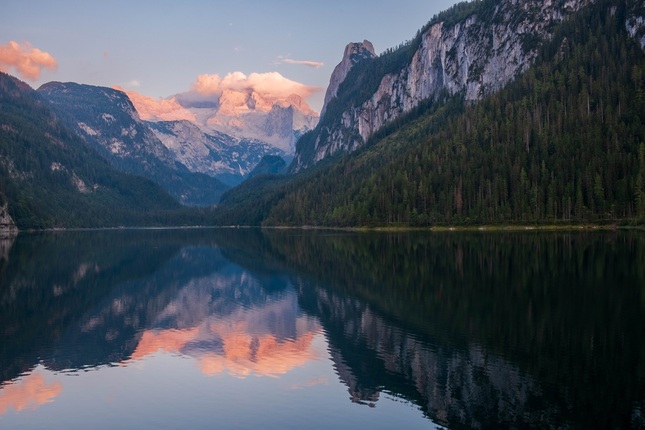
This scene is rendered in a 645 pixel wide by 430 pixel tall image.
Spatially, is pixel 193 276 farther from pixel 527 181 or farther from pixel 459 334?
pixel 527 181

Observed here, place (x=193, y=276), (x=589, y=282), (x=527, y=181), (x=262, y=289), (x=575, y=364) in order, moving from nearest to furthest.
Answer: (x=575, y=364) < (x=589, y=282) < (x=262, y=289) < (x=193, y=276) < (x=527, y=181)

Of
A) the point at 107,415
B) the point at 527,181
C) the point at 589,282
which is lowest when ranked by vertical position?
the point at 107,415

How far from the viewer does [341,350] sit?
43062mm

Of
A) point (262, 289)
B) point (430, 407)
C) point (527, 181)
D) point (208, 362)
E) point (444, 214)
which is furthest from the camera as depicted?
point (444, 214)

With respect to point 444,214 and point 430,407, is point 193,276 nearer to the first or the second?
point 430,407

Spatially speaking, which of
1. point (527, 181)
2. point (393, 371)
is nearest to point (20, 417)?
point (393, 371)

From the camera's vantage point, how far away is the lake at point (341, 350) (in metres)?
29.8

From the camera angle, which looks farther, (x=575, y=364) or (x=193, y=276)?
(x=193, y=276)

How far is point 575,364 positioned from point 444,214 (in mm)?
167546

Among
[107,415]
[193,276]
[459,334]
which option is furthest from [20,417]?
[193,276]

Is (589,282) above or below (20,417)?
above

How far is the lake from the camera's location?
2983cm

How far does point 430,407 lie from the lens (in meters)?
30.3

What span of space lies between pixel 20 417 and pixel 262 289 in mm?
48315
